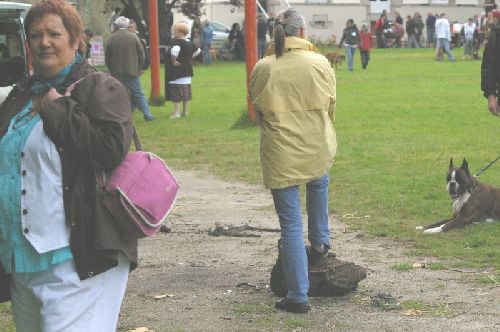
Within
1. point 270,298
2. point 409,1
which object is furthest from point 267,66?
point 409,1

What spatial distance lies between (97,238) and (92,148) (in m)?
0.31

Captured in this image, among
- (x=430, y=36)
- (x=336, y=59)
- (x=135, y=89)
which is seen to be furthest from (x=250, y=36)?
(x=430, y=36)

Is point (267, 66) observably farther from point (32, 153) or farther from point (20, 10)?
point (20, 10)

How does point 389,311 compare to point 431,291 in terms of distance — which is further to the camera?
point 431,291

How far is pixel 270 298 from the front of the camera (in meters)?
7.49

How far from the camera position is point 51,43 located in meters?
4.14

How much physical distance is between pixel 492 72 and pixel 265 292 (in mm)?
3358

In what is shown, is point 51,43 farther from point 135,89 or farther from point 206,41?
point 206,41

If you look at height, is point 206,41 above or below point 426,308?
below

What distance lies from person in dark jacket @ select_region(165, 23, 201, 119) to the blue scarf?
16.6 meters

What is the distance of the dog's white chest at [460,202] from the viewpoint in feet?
33.2

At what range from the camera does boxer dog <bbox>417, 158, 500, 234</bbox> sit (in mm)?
9984

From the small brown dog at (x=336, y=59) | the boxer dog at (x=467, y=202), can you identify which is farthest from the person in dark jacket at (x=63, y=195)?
the small brown dog at (x=336, y=59)

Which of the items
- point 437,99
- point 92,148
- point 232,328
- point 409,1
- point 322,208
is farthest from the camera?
point 409,1
